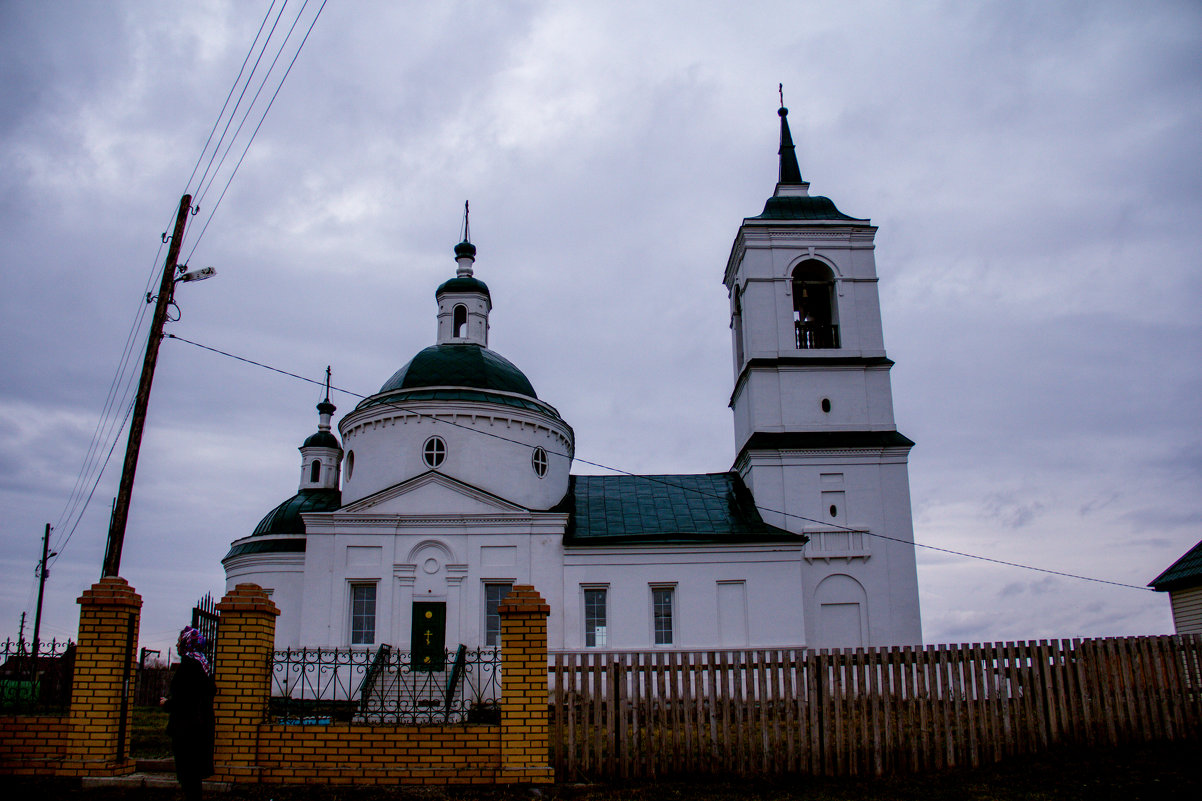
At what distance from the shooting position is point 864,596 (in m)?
22.8

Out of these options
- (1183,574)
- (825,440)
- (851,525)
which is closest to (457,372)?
(825,440)

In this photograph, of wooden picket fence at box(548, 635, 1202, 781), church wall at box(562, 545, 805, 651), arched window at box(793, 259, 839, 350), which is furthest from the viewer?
arched window at box(793, 259, 839, 350)

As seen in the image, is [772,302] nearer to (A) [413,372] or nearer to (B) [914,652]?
(A) [413,372]

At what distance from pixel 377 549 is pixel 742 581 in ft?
30.1

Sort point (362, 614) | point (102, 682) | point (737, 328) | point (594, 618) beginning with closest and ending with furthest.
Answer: point (102, 682) < point (362, 614) < point (594, 618) < point (737, 328)

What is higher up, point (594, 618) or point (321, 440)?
point (321, 440)

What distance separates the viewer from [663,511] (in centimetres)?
2448

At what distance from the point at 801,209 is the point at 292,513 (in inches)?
676

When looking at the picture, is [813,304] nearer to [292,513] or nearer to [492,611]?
[492,611]

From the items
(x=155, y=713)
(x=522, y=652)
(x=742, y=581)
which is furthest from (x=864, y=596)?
(x=155, y=713)

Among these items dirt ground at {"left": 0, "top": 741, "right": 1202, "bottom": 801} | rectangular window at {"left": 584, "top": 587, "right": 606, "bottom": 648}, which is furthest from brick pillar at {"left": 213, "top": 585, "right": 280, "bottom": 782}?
rectangular window at {"left": 584, "top": 587, "right": 606, "bottom": 648}

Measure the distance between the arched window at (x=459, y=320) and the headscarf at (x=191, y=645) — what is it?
1990 centimetres

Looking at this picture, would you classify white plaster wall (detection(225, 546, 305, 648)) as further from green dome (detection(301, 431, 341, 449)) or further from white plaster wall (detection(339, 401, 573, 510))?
green dome (detection(301, 431, 341, 449))

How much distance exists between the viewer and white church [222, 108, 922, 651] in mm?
22094
